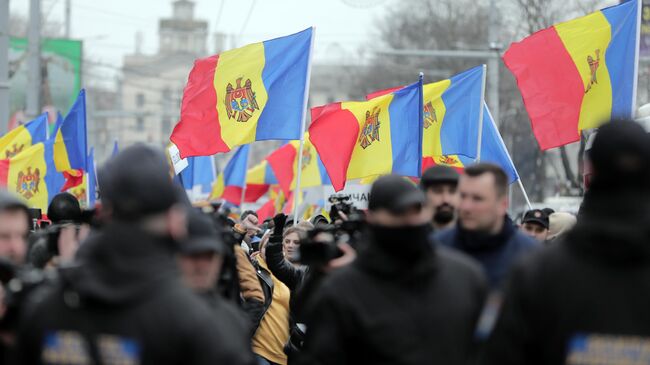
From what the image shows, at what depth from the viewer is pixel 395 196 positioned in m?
5.33

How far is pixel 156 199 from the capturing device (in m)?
4.32

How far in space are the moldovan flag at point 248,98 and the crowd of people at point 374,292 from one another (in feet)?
23.5

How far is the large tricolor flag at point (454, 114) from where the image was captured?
13.1m

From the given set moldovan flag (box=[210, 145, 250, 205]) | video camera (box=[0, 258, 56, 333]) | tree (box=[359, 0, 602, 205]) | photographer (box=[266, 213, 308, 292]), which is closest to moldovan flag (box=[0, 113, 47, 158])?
moldovan flag (box=[210, 145, 250, 205])

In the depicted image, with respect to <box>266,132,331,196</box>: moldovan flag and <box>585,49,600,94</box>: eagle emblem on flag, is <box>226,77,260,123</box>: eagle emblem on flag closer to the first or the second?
<box>585,49,600,94</box>: eagle emblem on flag

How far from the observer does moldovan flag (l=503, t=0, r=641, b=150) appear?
11.7 m

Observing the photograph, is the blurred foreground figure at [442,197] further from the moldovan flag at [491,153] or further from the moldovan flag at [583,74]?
the moldovan flag at [491,153]

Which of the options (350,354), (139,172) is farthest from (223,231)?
(139,172)

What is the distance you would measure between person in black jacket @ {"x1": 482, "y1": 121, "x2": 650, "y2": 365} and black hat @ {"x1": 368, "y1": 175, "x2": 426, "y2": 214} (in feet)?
3.24

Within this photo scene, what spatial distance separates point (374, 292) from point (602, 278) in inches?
46.7

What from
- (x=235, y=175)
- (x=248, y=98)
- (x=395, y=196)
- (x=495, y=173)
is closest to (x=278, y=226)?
(x=495, y=173)

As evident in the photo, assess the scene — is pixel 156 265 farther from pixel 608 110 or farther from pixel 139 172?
pixel 608 110

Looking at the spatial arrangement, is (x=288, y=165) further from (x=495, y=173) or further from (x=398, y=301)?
(x=398, y=301)

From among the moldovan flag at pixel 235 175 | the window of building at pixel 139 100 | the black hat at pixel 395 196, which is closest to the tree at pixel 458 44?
the moldovan flag at pixel 235 175
